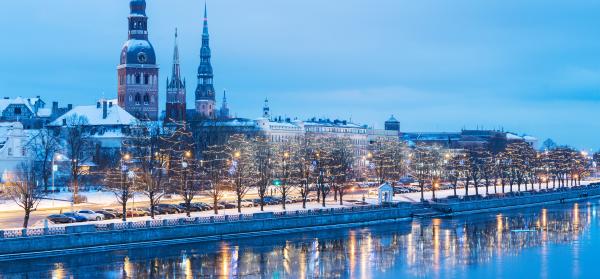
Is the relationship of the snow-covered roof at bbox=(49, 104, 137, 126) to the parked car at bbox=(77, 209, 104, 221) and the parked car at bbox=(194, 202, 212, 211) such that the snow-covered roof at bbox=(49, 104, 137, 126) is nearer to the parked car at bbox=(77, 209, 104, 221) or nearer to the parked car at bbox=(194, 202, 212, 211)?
the parked car at bbox=(194, 202, 212, 211)

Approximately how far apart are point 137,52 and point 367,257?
123 metres

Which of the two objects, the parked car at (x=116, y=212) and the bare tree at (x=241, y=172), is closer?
the parked car at (x=116, y=212)

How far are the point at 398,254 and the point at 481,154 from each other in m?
121

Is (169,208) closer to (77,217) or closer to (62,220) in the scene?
(77,217)

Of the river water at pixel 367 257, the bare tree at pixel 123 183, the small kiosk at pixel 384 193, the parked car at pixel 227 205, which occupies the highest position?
the bare tree at pixel 123 183

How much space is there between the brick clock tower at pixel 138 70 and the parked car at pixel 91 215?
107 m

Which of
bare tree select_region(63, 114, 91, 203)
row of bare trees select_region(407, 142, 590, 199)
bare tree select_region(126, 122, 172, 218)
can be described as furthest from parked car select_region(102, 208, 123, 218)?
row of bare trees select_region(407, 142, 590, 199)

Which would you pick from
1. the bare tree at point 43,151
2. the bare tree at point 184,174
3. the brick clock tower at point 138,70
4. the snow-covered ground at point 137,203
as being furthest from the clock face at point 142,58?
the bare tree at point 184,174

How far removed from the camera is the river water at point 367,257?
63031 mm

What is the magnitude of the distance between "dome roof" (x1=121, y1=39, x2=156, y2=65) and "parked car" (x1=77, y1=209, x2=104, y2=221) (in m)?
110

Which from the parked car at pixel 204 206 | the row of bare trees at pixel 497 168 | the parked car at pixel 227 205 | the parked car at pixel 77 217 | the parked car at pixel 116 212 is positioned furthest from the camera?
the row of bare trees at pixel 497 168

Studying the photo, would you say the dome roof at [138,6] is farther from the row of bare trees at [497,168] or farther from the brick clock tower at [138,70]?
the row of bare trees at [497,168]

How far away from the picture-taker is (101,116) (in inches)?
6457

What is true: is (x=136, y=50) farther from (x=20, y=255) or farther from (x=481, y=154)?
(x=20, y=255)
